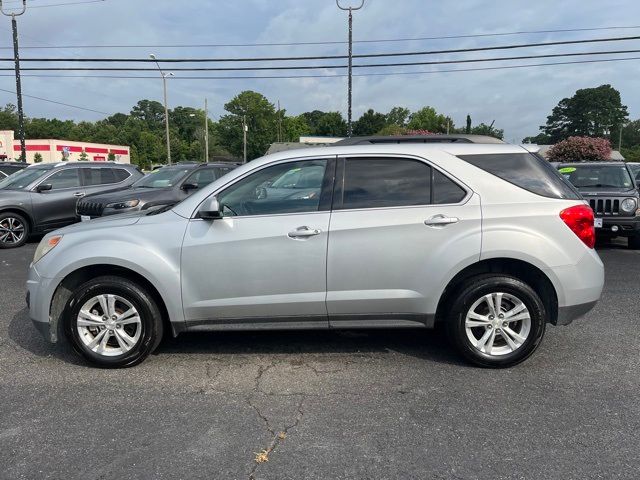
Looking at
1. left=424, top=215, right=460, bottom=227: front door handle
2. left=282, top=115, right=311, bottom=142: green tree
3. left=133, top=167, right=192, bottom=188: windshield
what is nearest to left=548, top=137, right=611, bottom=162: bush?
left=133, top=167, right=192, bottom=188: windshield

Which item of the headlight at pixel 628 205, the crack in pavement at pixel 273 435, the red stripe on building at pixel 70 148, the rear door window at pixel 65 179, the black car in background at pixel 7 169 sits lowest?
the crack in pavement at pixel 273 435

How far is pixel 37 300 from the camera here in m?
4.08

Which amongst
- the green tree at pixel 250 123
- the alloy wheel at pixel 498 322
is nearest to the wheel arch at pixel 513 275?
the alloy wheel at pixel 498 322

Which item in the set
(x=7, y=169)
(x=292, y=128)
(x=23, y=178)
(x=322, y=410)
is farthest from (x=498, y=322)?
(x=292, y=128)

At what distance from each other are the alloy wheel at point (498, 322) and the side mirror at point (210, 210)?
83.8 inches

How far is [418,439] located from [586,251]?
2097 millimetres

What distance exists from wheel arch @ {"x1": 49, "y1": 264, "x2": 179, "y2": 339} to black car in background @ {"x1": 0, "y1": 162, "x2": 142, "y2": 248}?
7.35 m

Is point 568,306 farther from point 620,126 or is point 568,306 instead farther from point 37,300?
point 620,126

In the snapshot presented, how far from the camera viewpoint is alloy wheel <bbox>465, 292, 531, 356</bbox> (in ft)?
13.1

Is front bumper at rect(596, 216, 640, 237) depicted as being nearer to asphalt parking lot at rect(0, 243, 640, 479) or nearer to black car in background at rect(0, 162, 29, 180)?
asphalt parking lot at rect(0, 243, 640, 479)

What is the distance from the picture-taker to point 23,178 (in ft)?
36.1

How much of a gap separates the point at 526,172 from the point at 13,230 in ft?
32.8

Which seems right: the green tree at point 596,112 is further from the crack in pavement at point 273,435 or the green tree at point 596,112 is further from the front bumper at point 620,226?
the crack in pavement at point 273,435

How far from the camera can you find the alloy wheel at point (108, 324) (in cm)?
404
